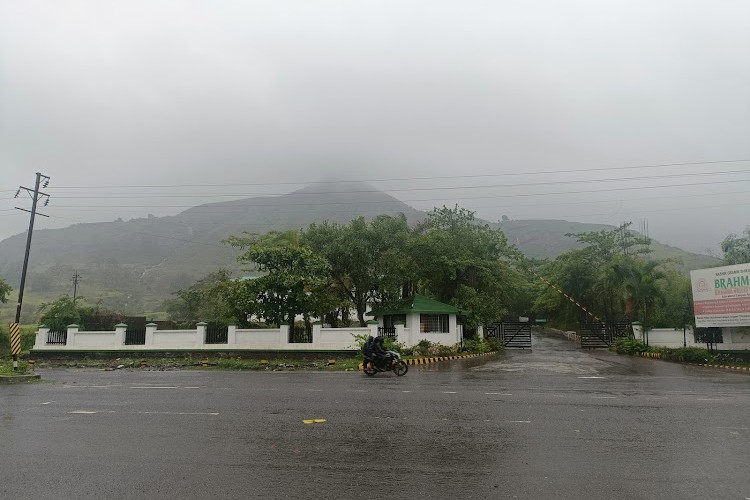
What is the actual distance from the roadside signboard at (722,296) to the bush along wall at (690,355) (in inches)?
53.8

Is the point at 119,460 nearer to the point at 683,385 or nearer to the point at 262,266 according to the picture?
the point at 683,385

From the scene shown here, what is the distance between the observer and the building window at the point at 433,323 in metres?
28.6

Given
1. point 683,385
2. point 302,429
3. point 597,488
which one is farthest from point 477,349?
point 597,488

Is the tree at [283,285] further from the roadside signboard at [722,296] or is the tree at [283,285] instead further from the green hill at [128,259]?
the green hill at [128,259]

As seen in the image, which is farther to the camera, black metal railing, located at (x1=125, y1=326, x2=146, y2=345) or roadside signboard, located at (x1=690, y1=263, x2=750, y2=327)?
black metal railing, located at (x1=125, y1=326, x2=146, y2=345)

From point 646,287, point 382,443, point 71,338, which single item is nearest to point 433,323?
point 646,287

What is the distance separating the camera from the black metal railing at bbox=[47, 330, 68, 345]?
28.0 metres

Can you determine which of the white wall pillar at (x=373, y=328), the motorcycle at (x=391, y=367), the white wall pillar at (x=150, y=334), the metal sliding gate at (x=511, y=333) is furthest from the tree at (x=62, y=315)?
the metal sliding gate at (x=511, y=333)

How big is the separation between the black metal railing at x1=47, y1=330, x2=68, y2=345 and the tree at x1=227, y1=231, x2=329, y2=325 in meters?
11.0

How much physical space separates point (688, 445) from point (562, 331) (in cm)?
5410

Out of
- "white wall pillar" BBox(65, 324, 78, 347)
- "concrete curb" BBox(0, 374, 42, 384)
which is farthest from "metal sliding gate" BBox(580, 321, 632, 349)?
"concrete curb" BBox(0, 374, 42, 384)

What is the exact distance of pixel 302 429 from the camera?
8297mm

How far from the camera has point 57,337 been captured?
28.2 metres

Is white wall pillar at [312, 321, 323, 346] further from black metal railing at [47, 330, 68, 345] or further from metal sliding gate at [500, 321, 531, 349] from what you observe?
metal sliding gate at [500, 321, 531, 349]
